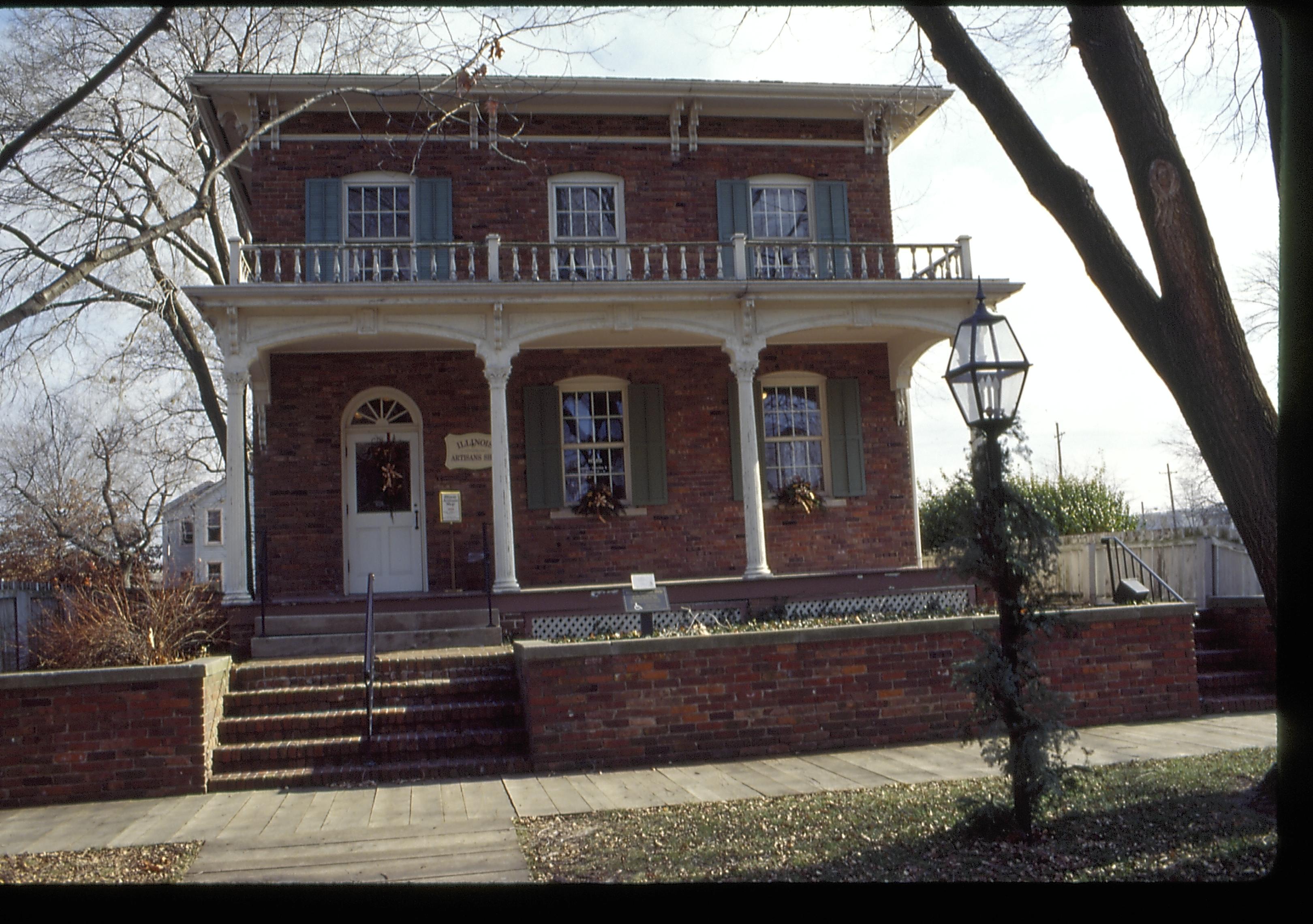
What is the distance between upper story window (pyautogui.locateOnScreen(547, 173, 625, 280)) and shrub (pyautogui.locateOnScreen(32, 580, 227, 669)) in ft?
22.2

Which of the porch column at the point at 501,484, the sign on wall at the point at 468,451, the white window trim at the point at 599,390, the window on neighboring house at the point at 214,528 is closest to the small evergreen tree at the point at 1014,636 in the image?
the porch column at the point at 501,484

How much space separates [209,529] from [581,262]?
41.9 meters

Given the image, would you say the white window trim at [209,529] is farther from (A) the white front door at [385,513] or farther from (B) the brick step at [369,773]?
(B) the brick step at [369,773]

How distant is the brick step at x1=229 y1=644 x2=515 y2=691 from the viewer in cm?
962

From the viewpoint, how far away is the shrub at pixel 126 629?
28.7 feet

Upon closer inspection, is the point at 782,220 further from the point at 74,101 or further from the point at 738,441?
the point at 74,101

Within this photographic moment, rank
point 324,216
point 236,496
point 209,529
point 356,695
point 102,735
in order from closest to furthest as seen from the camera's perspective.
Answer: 1. point 102,735
2. point 356,695
3. point 236,496
4. point 324,216
5. point 209,529

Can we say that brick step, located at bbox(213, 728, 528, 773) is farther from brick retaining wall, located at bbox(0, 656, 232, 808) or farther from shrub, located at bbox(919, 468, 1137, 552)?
shrub, located at bbox(919, 468, 1137, 552)

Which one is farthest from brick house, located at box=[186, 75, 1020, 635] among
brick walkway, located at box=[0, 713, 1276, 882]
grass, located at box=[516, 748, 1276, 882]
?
grass, located at box=[516, 748, 1276, 882]

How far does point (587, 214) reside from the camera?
49.6ft

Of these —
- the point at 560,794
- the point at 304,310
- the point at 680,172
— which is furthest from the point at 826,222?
the point at 560,794

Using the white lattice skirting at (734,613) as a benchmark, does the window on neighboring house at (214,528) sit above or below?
above

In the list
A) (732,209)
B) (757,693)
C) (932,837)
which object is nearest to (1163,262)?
(932,837)

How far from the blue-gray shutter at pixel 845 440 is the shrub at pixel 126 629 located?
8.23 m
